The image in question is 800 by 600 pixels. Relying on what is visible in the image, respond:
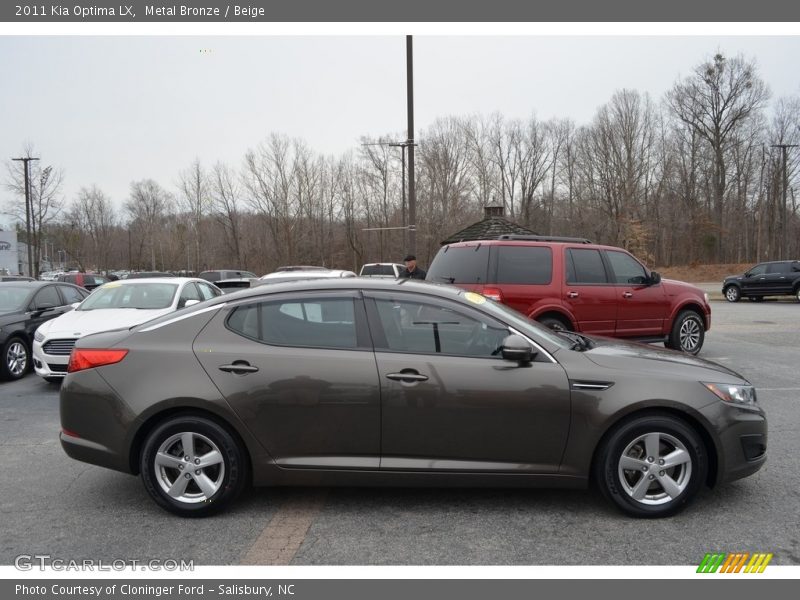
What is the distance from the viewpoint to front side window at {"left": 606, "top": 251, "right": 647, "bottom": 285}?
8.85m

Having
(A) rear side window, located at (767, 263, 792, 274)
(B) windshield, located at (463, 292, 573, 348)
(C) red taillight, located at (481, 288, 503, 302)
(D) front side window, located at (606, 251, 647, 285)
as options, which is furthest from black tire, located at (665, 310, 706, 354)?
(A) rear side window, located at (767, 263, 792, 274)

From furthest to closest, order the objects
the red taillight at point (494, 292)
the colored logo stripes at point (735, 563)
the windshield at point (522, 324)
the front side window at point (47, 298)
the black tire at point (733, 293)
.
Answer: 1. the black tire at point (733, 293)
2. the front side window at point (47, 298)
3. the red taillight at point (494, 292)
4. the windshield at point (522, 324)
5. the colored logo stripes at point (735, 563)

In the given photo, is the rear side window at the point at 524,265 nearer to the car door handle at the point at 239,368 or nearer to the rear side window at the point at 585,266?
the rear side window at the point at 585,266

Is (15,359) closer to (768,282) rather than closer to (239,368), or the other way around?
(239,368)

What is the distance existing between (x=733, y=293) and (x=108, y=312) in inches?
1044

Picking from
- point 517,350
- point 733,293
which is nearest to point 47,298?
point 517,350

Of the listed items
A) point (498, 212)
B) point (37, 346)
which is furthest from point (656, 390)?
point (498, 212)

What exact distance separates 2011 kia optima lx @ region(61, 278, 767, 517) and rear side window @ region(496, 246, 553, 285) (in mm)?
4473

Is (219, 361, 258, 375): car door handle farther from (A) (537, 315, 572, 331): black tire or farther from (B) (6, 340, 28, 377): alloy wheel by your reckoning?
(B) (6, 340, 28, 377): alloy wheel

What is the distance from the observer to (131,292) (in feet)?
30.2

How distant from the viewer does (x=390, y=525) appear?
11.7 feet

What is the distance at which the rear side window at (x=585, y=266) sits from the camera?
851 centimetres

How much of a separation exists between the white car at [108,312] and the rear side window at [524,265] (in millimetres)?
5057
